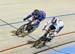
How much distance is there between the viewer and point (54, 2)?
4.61 m

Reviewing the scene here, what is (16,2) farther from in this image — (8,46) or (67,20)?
(8,46)

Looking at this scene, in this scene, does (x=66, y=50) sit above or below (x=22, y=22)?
below

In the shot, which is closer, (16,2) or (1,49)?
(1,49)

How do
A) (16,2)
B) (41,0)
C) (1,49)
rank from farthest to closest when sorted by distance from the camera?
(41,0) < (16,2) < (1,49)

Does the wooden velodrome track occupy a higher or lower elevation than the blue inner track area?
higher

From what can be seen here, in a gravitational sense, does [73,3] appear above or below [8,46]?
above

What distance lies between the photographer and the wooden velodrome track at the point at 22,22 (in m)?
2.32

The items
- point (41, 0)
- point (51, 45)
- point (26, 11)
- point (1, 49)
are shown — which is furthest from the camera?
point (41, 0)

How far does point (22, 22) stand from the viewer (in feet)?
9.99

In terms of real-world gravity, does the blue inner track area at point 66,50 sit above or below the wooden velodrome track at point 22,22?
below

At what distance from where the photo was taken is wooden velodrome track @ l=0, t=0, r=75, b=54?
2322 millimetres

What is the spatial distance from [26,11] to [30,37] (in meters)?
1.18

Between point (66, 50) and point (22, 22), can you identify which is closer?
point (66, 50)

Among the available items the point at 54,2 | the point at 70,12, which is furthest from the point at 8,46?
the point at 54,2
